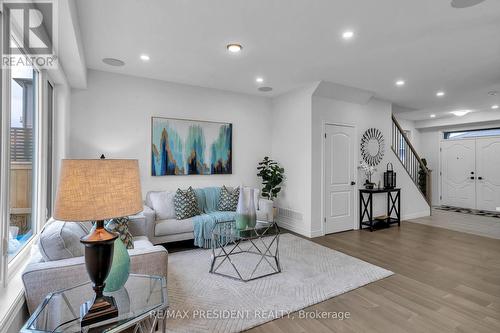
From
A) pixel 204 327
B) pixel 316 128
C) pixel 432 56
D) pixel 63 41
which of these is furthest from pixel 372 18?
pixel 204 327

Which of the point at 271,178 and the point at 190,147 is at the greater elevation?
the point at 190,147

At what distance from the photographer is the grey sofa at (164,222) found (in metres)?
3.60

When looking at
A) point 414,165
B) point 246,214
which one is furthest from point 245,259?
point 414,165

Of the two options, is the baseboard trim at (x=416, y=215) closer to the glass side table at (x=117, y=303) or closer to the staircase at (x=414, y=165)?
the staircase at (x=414, y=165)

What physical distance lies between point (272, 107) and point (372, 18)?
10.3 feet

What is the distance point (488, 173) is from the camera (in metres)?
6.92

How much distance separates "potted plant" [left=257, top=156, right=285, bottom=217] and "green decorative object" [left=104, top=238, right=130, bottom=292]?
3.72m

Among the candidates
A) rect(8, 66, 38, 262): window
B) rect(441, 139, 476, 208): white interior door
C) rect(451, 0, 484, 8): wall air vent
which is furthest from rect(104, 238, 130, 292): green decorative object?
rect(441, 139, 476, 208): white interior door

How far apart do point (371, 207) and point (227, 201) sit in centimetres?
287

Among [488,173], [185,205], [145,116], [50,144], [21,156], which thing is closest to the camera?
[21,156]

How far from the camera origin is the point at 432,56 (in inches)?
133

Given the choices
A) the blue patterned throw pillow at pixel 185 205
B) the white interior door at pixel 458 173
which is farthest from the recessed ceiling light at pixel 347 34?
the white interior door at pixel 458 173

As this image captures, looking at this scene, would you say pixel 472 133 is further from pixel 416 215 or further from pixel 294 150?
pixel 294 150

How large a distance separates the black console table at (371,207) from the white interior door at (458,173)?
128 inches
